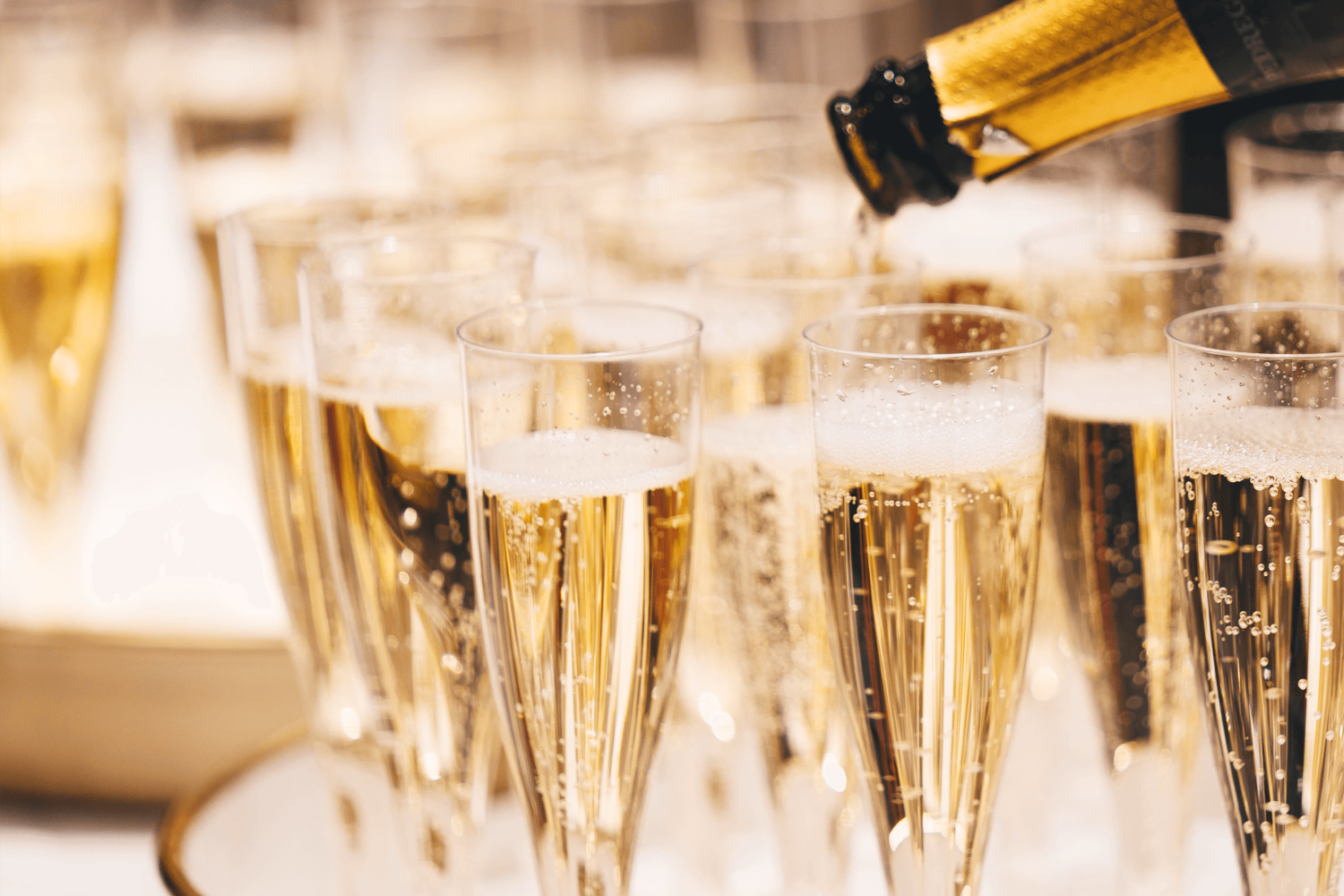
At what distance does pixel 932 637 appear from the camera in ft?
2.55

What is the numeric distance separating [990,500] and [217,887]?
651 millimetres

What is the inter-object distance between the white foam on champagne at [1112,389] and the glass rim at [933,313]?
8 centimetres

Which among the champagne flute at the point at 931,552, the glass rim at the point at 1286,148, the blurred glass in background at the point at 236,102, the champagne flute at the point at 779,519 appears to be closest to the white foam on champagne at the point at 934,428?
the champagne flute at the point at 931,552

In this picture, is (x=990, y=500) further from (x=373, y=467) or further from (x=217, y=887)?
(x=217, y=887)

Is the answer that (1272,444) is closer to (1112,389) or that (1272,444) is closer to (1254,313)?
(1254,313)

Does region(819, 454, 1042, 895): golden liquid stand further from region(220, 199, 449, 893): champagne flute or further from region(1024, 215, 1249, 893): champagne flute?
region(220, 199, 449, 893): champagne flute

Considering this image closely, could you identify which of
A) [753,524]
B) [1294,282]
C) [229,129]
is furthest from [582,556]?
[229,129]

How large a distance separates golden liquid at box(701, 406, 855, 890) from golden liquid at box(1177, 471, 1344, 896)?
204 millimetres

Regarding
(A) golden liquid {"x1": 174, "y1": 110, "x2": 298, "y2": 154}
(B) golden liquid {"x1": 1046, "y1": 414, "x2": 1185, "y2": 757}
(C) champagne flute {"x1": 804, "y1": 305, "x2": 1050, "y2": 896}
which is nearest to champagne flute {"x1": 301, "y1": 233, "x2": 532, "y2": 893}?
(C) champagne flute {"x1": 804, "y1": 305, "x2": 1050, "y2": 896}

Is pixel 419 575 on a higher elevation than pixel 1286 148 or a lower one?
lower

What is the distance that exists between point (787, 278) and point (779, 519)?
170mm

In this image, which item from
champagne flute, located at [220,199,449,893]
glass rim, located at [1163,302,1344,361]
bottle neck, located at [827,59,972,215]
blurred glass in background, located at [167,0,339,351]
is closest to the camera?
glass rim, located at [1163,302,1344,361]

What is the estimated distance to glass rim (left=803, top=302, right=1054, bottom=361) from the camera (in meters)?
0.73

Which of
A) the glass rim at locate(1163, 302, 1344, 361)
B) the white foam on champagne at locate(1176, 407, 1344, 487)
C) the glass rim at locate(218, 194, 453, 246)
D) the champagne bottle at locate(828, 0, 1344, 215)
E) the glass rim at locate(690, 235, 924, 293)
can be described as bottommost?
the white foam on champagne at locate(1176, 407, 1344, 487)
